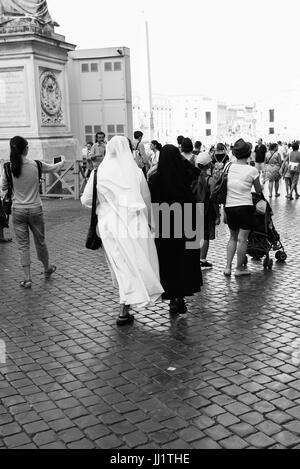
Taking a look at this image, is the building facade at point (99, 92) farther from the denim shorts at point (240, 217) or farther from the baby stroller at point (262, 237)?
the denim shorts at point (240, 217)

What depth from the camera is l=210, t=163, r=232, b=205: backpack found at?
750 centimetres

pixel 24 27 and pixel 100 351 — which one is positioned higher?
pixel 24 27

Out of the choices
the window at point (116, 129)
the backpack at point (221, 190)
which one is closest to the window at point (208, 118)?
the window at point (116, 129)

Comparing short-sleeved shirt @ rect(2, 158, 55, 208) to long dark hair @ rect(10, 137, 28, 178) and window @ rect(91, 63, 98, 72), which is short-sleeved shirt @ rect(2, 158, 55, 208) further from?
window @ rect(91, 63, 98, 72)

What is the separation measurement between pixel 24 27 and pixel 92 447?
15.1 meters

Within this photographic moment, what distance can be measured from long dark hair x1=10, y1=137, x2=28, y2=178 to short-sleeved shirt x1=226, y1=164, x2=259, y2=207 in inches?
102

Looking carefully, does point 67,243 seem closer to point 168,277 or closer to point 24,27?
point 168,277

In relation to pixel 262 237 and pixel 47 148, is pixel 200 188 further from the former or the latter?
pixel 47 148

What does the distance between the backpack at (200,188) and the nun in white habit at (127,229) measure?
1970mm

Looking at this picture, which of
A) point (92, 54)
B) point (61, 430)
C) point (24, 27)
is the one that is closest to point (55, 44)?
point (24, 27)

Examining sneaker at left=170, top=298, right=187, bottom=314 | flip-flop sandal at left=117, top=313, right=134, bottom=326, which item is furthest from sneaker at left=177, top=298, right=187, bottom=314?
flip-flop sandal at left=117, top=313, right=134, bottom=326

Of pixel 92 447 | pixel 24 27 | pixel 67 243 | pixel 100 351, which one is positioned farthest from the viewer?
pixel 24 27

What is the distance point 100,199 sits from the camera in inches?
237

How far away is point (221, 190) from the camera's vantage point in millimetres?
7516
